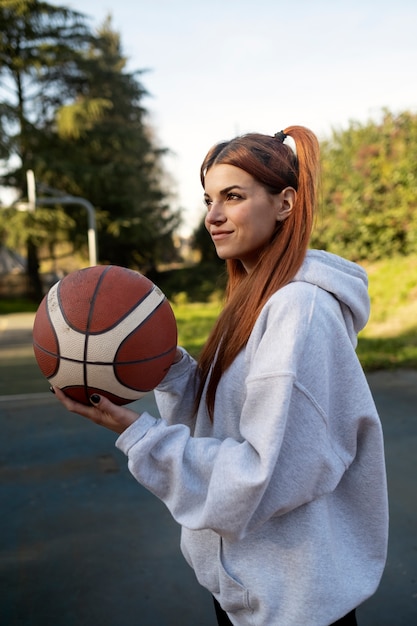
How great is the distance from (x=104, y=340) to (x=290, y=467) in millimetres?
641

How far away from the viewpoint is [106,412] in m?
1.37

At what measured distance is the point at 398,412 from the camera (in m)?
5.36

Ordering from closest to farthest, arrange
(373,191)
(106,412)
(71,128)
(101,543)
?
(106,412) → (101,543) → (373,191) → (71,128)

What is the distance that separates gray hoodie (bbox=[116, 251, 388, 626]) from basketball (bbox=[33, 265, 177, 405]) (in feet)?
0.90

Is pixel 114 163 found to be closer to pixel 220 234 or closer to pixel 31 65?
pixel 31 65

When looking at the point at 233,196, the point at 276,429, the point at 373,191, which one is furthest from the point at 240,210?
the point at 373,191

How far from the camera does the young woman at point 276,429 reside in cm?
117

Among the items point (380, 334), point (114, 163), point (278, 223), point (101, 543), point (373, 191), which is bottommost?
point (380, 334)

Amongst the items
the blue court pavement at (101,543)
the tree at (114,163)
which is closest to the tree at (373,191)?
the blue court pavement at (101,543)

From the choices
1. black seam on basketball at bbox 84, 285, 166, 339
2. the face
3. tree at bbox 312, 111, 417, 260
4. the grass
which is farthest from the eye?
tree at bbox 312, 111, 417, 260

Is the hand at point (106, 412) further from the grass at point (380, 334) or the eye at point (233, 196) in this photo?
the grass at point (380, 334)

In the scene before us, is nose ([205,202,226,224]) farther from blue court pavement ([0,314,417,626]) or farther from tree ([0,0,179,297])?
tree ([0,0,179,297])

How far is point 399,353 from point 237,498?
7212 mm

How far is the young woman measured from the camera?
117 centimetres
